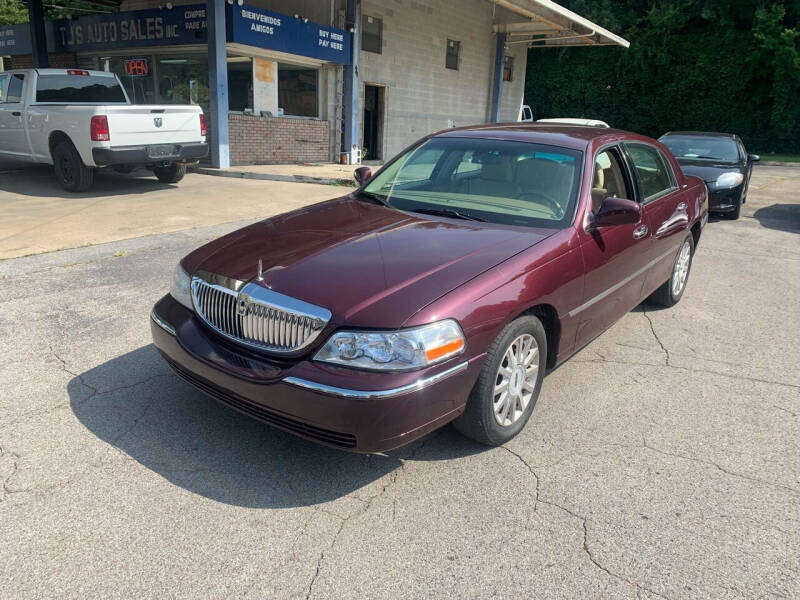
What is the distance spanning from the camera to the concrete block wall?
1866 cm

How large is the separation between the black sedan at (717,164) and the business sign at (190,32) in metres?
8.71

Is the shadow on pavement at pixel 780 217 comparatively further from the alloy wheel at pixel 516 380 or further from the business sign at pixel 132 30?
the business sign at pixel 132 30

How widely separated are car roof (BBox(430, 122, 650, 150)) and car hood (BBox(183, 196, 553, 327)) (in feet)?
3.08

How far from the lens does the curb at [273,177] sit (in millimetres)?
13195

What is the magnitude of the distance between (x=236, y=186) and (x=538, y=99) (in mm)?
27568

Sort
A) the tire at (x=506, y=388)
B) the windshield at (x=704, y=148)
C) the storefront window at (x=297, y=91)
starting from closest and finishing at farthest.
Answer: the tire at (x=506, y=388)
the windshield at (x=704, y=148)
the storefront window at (x=297, y=91)

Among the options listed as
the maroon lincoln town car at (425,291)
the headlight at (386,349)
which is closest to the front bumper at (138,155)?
the maroon lincoln town car at (425,291)

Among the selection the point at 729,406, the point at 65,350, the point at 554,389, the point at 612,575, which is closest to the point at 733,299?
the point at 729,406

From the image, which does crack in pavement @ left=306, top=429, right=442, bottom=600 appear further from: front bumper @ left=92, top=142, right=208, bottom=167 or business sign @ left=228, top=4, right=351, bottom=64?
business sign @ left=228, top=4, right=351, bottom=64

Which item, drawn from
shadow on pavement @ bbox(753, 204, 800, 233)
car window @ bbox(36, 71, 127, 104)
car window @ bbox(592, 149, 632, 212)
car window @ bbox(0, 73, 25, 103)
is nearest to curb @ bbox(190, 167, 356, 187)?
car window @ bbox(36, 71, 127, 104)

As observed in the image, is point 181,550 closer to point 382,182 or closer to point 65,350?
point 65,350

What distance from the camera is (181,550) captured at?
2438 millimetres

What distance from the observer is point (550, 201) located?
3.83 metres

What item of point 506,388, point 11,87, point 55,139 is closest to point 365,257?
point 506,388
